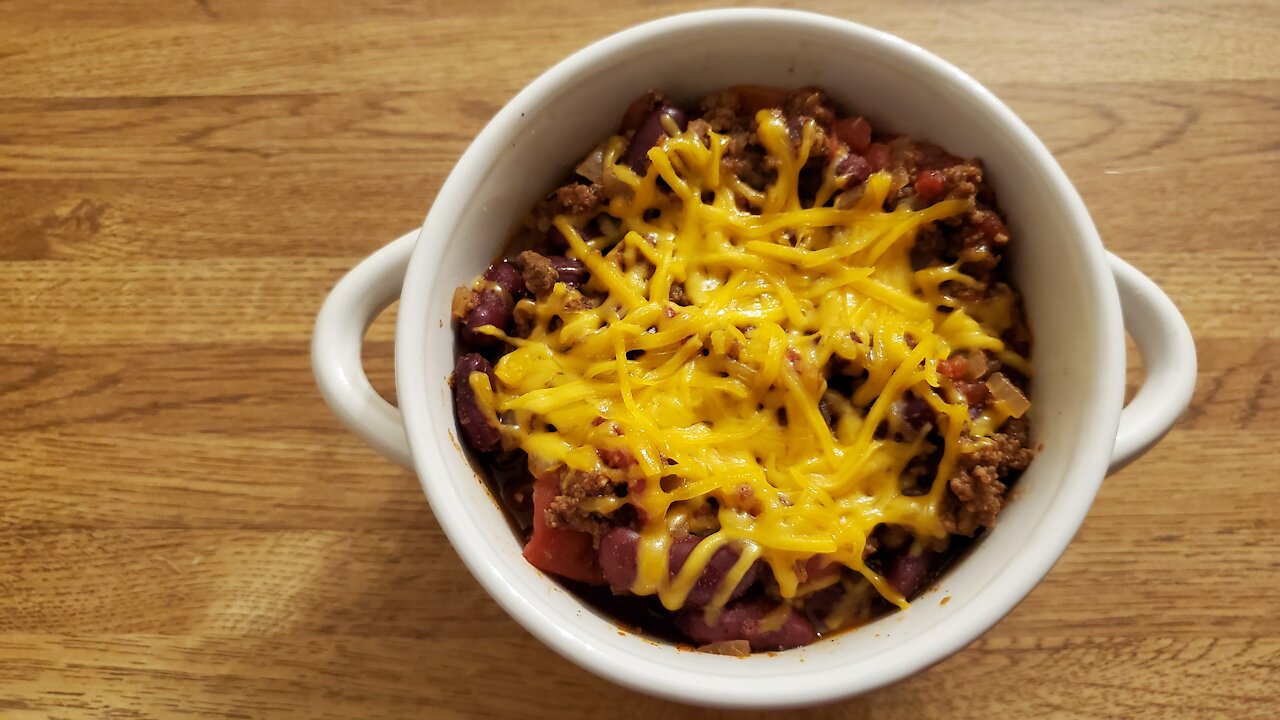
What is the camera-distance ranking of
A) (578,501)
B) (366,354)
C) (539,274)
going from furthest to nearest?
(366,354) → (539,274) → (578,501)

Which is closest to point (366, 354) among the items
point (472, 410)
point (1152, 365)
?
point (472, 410)

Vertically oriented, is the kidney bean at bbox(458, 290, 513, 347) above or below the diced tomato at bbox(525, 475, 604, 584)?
above

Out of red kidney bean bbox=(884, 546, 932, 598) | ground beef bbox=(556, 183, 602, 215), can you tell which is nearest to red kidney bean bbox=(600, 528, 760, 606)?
red kidney bean bbox=(884, 546, 932, 598)

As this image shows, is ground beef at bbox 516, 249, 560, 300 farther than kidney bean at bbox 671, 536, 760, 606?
Yes

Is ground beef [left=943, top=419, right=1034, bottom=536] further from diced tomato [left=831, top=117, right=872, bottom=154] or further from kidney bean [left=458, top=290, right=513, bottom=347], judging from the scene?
kidney bean [left=458, top=290, right=513, bottom=347]

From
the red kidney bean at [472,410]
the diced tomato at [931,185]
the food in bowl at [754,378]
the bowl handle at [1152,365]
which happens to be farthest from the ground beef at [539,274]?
the bowl handle at [1152,365]

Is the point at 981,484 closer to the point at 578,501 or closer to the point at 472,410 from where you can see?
the point at 578,501
